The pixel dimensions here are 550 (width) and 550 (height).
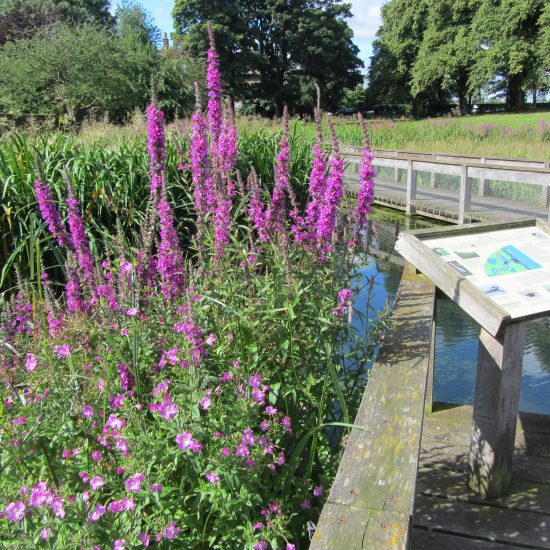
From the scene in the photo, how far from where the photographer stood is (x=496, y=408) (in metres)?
2.37

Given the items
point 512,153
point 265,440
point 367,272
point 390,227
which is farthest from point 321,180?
point 512,153

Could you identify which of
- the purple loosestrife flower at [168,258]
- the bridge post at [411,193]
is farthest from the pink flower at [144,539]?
the bridge post at [411,193]

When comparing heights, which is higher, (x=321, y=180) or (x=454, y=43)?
(x=454, y=43)

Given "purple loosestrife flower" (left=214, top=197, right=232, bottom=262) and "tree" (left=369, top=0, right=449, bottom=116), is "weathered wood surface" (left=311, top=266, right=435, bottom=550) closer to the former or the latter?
"purple loosestrife flower" (left=214, top=197, right=232, bottom=262)

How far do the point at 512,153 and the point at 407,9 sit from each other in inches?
1597

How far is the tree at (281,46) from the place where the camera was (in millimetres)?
46531

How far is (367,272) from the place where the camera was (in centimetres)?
688

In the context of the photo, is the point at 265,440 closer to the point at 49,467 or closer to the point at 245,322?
the point at 245,322

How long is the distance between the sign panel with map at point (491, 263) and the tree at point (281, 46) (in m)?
46.0

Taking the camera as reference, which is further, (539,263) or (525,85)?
(525,85)

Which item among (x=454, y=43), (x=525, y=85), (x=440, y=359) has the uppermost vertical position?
(x=454, y=43)

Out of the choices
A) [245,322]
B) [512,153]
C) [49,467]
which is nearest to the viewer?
[49,467]

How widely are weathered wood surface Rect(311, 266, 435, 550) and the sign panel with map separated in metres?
0.28

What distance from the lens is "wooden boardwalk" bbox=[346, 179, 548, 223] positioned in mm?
8969
